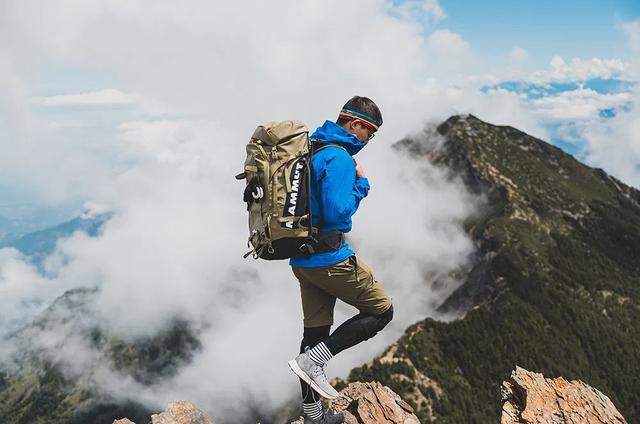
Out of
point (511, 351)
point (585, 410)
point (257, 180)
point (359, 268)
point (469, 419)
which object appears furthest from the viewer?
point (511, 351)

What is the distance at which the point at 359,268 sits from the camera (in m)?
10.4

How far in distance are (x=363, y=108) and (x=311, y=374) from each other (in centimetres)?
653

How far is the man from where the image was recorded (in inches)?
375

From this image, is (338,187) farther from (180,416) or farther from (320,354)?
(180,416)

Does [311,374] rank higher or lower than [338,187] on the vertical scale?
lower

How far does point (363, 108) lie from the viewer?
10.3 metres

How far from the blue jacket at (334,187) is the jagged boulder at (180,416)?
8892 mm

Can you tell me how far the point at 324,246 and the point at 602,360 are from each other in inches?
8891

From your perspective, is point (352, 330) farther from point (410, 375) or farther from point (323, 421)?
point (410, 375)

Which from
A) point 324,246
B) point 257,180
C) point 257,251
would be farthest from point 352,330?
point 257,180

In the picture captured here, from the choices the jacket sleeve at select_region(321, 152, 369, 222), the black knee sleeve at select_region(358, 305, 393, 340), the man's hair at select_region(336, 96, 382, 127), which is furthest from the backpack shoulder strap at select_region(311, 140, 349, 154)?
the black knee sleeve at select_region(358, 305, 393, 340)

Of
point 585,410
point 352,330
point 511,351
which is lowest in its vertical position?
point 585,410

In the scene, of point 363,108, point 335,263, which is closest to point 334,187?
point 335,263

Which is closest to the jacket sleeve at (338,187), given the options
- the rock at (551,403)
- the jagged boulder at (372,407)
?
the jagged boulder at (372,407)
